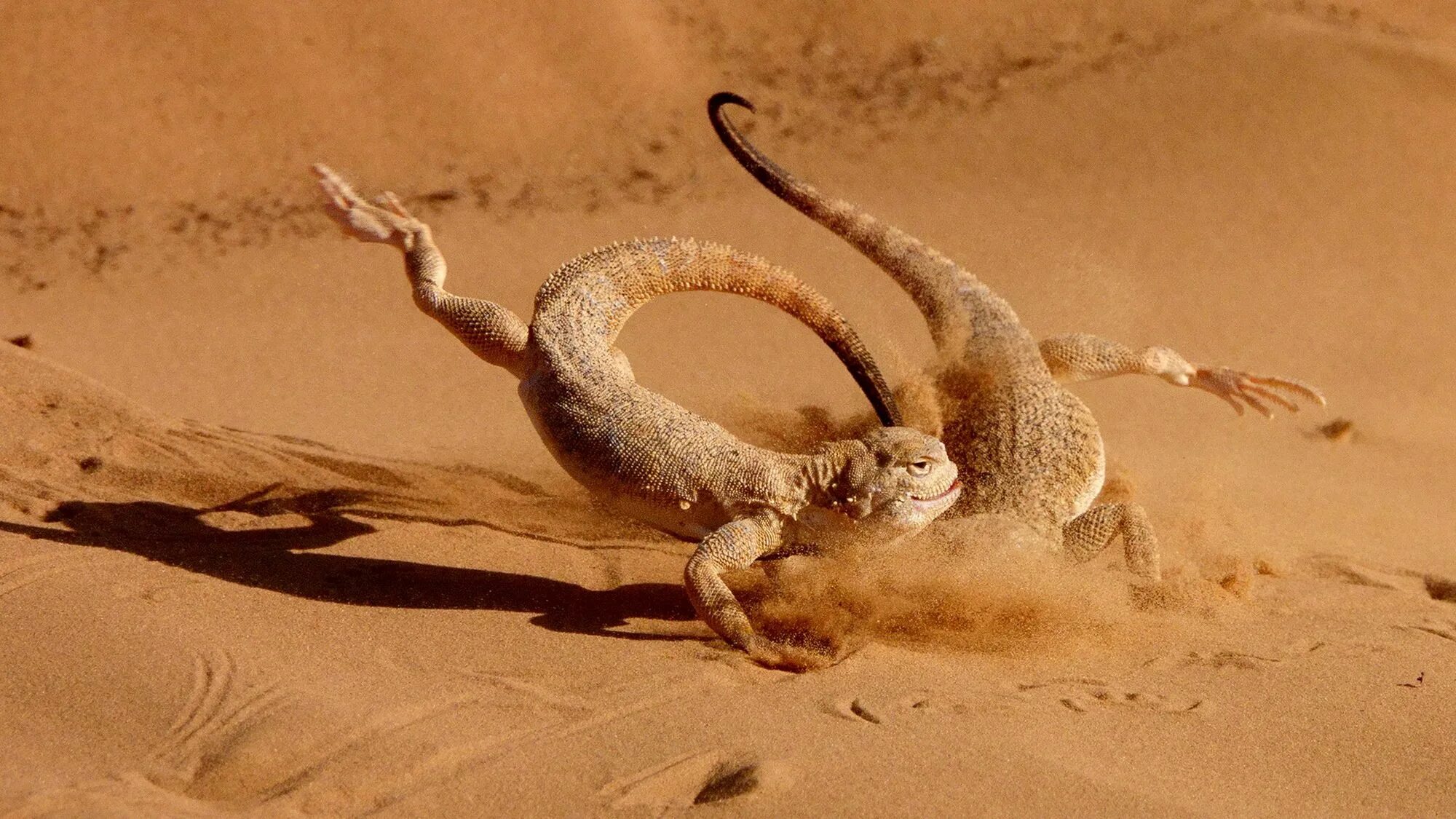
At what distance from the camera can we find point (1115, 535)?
688 cm

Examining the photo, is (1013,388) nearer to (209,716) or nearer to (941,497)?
(941,497)

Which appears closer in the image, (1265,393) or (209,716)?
(209,716)

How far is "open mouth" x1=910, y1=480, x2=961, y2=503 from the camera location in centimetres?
588

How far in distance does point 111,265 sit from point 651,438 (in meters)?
8.04

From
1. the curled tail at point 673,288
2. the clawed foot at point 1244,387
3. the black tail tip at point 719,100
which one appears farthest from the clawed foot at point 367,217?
the clawed foot at point 1244,387

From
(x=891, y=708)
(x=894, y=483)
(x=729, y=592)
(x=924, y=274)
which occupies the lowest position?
(x=891, y=708)

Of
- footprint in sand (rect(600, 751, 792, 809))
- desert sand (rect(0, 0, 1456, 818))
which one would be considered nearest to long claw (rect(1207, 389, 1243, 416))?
desert sand (rect(0, 0, 1456, 818))

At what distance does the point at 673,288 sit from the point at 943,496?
75.0 inches

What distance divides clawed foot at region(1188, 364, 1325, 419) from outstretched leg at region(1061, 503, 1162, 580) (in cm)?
213

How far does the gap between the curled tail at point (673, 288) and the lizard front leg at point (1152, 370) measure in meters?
1.48

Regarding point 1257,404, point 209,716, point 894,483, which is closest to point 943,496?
point 894,483

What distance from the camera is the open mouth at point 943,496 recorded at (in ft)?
19.3

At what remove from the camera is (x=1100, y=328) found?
11.5m

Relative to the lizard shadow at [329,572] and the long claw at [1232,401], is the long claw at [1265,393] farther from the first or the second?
the lizard shadow at [329,572]
